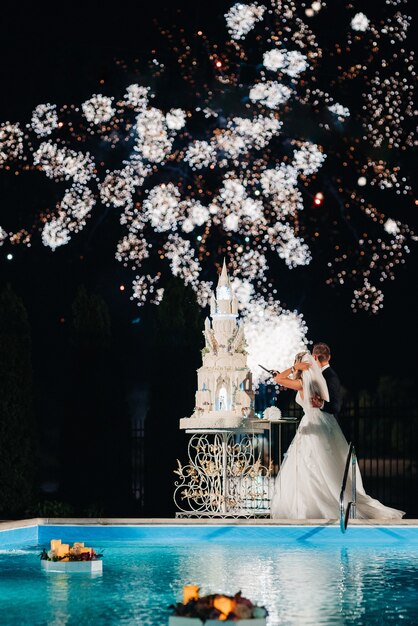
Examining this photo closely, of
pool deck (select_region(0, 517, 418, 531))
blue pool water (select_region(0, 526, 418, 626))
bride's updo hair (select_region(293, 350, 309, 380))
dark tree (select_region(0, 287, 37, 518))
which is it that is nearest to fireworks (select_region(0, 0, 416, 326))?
dark tree (select_region(0, 287, 37, 518))

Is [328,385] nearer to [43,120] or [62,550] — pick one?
[62,550]

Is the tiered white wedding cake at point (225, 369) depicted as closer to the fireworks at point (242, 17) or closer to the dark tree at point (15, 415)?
the dark tree at point (15, 415)

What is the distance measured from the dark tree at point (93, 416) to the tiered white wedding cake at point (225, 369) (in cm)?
374

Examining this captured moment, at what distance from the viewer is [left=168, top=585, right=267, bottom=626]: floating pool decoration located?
21.9ft

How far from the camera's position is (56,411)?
31.9 meters

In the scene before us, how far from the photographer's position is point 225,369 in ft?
47.2

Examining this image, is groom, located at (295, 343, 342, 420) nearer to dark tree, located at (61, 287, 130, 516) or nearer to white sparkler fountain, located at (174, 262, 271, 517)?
white sparkler fountain, located at (174, 262, 271, 517)

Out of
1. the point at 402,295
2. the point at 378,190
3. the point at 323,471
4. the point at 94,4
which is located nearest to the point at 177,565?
the point at 323,471

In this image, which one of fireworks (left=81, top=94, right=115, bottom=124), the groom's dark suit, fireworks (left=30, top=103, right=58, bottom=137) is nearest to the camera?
the groom's dark suit

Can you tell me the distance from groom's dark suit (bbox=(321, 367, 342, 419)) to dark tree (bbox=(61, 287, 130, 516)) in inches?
205

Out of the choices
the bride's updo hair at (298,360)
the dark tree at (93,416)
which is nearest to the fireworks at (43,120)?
the dark tree at (93,416)

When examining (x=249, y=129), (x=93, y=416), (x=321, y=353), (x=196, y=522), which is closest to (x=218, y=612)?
(x=196, y=522)

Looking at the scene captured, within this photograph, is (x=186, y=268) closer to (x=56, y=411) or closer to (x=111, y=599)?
(x=56, y=411)

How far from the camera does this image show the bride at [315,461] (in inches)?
530
